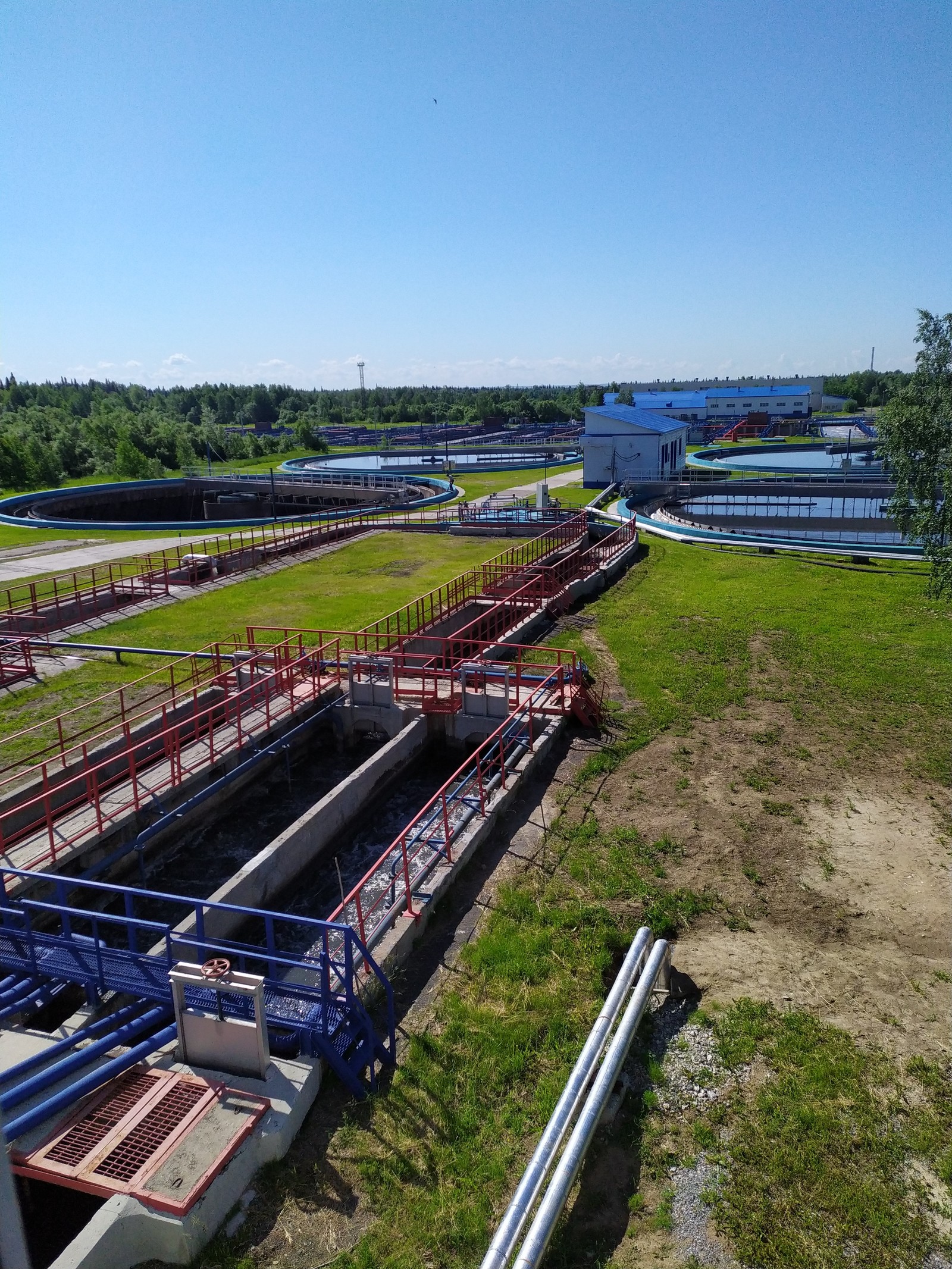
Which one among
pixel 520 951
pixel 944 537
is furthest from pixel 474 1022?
pixel 944 537

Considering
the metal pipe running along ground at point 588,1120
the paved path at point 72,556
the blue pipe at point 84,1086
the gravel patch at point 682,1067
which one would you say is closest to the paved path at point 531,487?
the paved path at point 72,556

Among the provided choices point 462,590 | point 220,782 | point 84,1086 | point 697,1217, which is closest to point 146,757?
point 220,782

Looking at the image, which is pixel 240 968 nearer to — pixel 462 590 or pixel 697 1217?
pixel 697 1217

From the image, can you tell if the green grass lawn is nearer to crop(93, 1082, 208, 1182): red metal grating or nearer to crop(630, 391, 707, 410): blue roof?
crop(93, 1082, 208, 1182): red metal grating

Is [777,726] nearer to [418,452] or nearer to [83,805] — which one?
[83,805]

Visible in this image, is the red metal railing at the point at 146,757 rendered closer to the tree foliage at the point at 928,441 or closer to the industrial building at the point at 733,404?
the tree foliage at the point at 928,441

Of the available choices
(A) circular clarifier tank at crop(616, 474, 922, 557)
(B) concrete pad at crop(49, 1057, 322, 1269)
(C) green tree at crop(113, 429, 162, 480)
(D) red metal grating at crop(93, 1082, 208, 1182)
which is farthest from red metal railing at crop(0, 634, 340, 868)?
(C) green tree at crop(113, 429, 162, 480)
